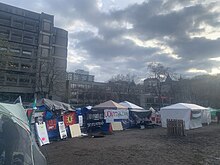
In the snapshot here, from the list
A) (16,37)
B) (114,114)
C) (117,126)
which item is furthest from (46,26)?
(117,126)

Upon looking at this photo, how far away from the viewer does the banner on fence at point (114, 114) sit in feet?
74.1

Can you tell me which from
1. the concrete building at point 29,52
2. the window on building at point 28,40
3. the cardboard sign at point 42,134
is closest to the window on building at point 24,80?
the concrete building at point 29,52

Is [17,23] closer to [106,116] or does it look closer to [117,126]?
[106,116]

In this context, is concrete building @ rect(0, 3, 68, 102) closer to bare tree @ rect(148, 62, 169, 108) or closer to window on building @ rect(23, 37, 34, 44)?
window on building @ rect(23, 37, 34, 44)

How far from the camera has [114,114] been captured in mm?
23469

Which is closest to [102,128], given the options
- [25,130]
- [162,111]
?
[162,111]

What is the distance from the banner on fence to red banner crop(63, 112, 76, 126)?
5.43m

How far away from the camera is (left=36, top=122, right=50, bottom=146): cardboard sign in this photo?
13.1m

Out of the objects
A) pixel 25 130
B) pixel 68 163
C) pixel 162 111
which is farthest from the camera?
pixel 162 111

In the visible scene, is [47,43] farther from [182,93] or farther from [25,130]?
[25,130]

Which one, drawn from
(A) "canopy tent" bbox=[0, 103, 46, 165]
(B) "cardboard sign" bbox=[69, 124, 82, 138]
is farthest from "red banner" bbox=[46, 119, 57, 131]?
→ (A) "canopy tent" bbox=[0, 103, 46, 165]

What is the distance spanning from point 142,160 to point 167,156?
1.48 m

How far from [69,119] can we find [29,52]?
193 ft

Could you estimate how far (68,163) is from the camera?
28.2 feet
